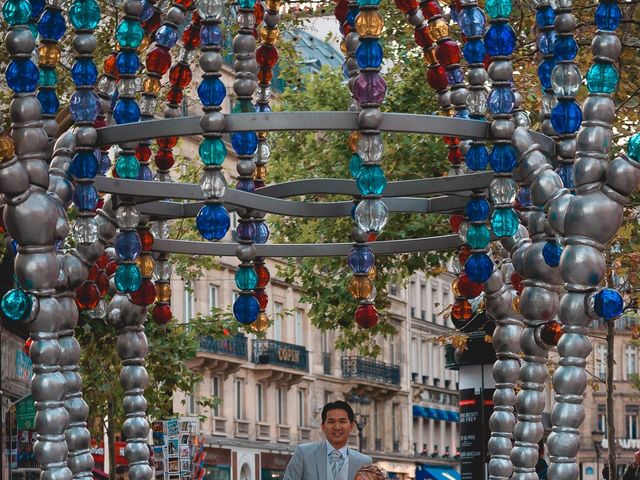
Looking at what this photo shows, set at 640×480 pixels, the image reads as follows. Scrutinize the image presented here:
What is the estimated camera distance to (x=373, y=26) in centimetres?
923

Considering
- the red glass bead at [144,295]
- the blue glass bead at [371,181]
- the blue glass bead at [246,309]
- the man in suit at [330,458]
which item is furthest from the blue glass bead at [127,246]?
the blue glass bead at [371,181]

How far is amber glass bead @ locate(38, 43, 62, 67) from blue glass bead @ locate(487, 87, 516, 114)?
2624 millimetres

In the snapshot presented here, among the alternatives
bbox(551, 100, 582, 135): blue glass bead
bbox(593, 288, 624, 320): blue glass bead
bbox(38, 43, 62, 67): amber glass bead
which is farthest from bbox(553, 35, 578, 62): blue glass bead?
bbox(38, 43, 62, 67): amber glass bead

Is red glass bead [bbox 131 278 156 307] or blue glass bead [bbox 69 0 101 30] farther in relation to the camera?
red glass bead [bbox 131 278 156 307]

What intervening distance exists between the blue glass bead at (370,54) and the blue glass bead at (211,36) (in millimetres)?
849

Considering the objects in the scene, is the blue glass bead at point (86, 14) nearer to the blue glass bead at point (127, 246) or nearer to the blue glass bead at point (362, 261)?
the blue glass bead at point (127, 246)

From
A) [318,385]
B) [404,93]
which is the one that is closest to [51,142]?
[404,93]

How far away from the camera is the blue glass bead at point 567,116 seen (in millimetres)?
9672

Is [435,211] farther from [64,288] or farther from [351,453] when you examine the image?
[64,288]

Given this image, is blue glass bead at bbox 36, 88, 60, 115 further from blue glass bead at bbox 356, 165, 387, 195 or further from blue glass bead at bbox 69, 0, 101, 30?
blue glass bead at bbox 356, 165, 387, 195

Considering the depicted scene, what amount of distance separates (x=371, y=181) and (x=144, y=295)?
2980 mm

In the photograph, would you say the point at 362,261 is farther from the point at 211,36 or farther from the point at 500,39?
the point at 211,36

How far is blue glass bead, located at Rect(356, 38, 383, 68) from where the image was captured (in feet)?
30.3

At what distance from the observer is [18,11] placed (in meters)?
9.42
